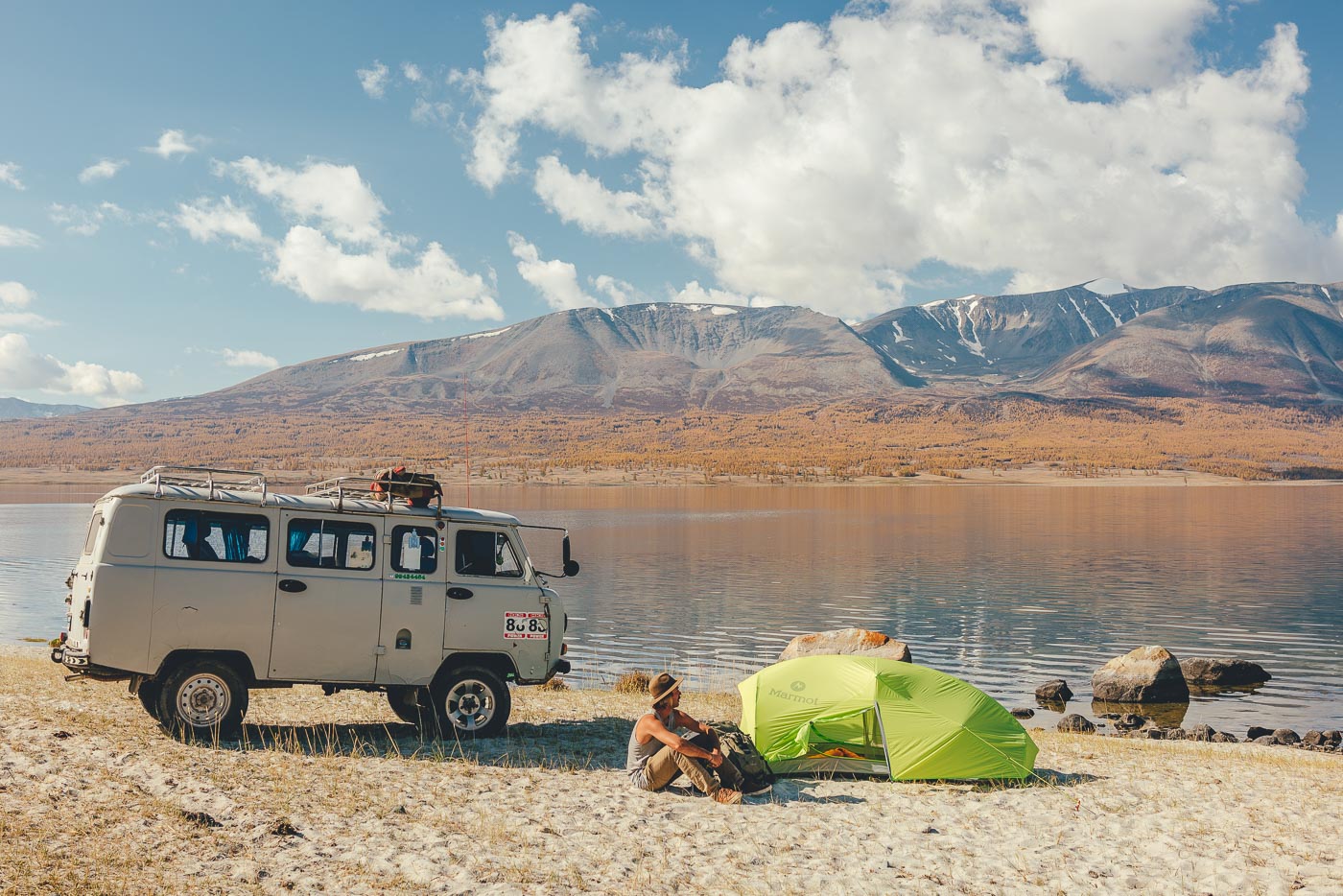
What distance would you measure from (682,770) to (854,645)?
50.9ft

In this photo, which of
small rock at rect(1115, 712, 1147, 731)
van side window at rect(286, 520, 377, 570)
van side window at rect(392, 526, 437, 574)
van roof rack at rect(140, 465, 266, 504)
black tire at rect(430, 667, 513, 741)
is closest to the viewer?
van roof rack at rect(140, 465, 266, 504)

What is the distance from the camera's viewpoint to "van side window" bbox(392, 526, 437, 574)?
1337 centimetres

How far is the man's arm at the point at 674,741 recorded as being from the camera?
456 inches

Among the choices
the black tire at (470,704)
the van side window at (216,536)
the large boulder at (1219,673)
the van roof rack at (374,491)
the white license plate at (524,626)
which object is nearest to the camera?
the van side window at (216,536)

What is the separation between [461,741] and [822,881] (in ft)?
21.5

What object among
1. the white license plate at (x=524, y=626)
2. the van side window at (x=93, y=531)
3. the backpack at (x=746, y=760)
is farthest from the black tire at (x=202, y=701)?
the backpack at (x=746, y=760)

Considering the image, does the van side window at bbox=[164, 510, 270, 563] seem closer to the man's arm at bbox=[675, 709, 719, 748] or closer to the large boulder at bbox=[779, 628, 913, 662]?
the man's arm at bbox=[675, 709, 719, 748]

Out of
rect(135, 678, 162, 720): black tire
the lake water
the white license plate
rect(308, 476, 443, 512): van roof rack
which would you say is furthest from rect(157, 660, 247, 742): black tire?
the lake water

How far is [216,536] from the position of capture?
41.1 feet

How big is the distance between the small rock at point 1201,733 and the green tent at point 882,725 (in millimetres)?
12350

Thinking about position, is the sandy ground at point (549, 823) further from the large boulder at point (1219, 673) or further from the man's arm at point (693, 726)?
the large boulder at point (1219, 673)

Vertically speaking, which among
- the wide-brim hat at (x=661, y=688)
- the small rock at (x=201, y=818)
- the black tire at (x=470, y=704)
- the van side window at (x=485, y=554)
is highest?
the van side window at (x=485, y=554)

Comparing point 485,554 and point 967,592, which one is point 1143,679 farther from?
point 967,592

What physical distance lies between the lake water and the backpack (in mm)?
15991
